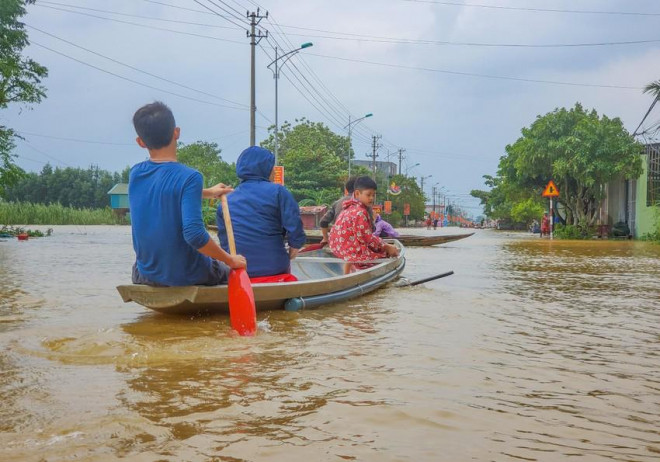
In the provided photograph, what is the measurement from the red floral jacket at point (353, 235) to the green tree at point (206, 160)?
52.0 meters

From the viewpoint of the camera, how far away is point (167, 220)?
4488mm

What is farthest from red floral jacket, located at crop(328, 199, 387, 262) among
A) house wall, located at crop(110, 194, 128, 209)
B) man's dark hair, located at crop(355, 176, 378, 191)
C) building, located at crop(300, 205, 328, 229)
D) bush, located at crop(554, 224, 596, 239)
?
house wall, located at crop(110, 194, 128, 209)

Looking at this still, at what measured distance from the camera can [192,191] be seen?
14.4 ft

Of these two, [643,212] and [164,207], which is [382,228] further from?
[643,212]

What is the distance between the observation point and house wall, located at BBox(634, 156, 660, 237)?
27097 millimetres

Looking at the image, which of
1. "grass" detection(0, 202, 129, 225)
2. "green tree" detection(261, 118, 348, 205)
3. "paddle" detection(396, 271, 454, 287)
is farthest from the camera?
"green tree" detection(261, 118, 348, 205)

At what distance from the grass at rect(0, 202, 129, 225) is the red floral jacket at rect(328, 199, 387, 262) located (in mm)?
27987

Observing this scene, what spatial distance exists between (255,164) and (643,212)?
27.1m

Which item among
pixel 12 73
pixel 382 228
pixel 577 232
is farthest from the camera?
pixel 577 232

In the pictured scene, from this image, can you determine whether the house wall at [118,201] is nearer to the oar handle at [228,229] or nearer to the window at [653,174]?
the window at [653,174]

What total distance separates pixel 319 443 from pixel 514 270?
995 centimetres

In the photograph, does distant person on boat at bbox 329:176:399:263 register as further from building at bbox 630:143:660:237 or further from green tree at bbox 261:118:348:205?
green tree at bbox 261:118:348:205

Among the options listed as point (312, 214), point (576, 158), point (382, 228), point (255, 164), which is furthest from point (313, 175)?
point (255, 164)

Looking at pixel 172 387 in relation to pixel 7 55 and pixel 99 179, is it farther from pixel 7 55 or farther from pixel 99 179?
pixel 99 179
